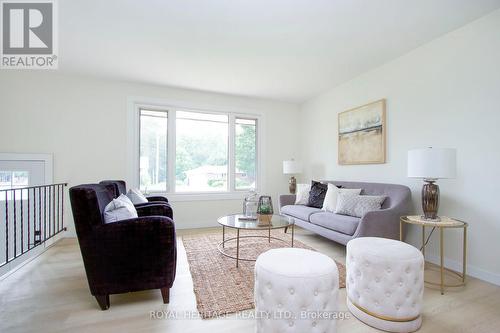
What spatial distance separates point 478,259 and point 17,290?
420 centimetres

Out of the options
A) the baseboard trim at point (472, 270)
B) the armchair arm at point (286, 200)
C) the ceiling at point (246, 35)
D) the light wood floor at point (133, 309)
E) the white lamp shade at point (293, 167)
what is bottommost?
the light wood floor at point (133, 309)

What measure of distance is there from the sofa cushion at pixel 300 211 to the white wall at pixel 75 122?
148 cm

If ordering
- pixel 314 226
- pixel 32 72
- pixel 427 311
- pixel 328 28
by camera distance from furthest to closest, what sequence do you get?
pixel 32 72, pixel 314 226, pixel 328 28, pixel 427 311

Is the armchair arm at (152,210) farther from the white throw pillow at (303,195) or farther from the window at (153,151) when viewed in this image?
the white throw pillow at (303,195)

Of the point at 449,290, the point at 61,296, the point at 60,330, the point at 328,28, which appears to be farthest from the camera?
the point at 328,28

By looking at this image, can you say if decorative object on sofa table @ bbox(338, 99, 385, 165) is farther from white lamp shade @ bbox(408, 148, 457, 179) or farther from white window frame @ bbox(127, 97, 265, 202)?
white window frame @ bbox(127, 97, 265, 202)

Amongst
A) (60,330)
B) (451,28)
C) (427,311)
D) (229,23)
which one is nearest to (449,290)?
(427,311)

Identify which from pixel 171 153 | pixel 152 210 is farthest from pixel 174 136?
pixel 152 210

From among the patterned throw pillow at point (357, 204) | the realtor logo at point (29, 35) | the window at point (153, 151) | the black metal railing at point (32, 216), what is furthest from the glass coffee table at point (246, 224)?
the realtor logo at point (29, 35)

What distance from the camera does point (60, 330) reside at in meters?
1.55

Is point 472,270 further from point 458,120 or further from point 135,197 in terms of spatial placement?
point 135,197

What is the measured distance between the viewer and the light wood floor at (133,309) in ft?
5.21

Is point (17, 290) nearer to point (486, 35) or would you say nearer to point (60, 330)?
point (60, 330)

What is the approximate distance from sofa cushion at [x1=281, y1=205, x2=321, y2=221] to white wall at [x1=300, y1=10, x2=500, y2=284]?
1.02m
